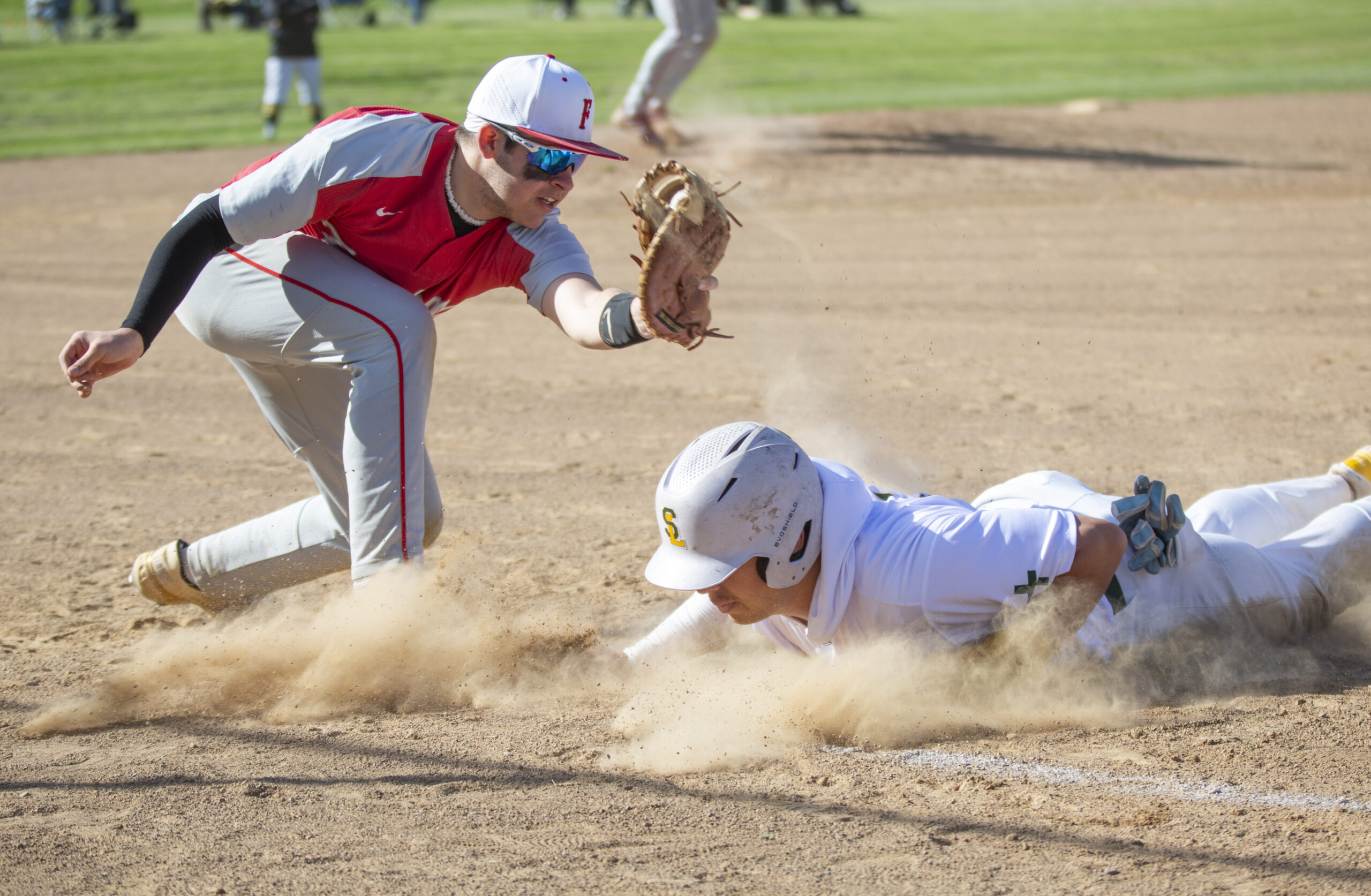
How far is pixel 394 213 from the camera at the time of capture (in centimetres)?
365

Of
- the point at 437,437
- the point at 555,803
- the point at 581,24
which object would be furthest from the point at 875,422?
the point at 581,24

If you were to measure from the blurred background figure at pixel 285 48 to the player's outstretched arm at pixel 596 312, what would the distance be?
469 inches

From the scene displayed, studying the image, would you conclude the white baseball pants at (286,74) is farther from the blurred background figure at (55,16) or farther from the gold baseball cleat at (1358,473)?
the blurred background figure at (55,16)

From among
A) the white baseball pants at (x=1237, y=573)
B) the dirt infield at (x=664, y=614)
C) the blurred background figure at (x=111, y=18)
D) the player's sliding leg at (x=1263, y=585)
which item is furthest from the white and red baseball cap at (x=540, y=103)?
the blurred background figure at (x=111, y=18)

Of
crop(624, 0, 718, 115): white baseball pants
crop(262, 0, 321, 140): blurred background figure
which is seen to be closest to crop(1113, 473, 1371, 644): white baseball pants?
crop(624, 0, 718, 115): white baseball pants

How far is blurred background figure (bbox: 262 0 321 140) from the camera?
581 inches

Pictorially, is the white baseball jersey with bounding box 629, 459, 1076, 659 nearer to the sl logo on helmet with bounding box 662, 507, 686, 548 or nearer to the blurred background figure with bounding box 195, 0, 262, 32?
the sl logo on helmet with bounding box 662, 507, 686, 548

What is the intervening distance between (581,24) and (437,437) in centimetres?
2695

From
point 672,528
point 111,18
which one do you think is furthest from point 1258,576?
point 111,18

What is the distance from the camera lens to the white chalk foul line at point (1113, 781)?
9.80ft

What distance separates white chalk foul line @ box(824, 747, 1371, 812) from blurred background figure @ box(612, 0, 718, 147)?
9.46m

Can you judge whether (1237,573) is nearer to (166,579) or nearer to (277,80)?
(166,579)

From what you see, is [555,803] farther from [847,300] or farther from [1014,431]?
[847,300]

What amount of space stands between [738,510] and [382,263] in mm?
1426
